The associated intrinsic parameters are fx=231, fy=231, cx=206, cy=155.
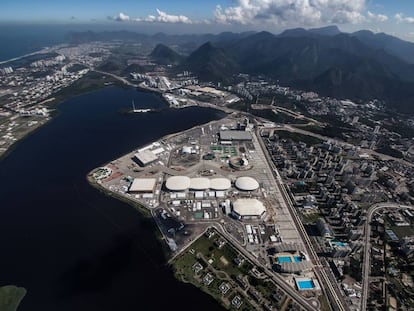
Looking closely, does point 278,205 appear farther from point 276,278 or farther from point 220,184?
point 276,278

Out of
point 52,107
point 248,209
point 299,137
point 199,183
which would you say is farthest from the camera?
point 52,107

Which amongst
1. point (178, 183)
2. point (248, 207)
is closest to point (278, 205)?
point (248, 207)

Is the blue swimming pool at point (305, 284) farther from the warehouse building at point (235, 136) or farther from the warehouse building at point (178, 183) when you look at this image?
the warehouse building at point (235, 136)

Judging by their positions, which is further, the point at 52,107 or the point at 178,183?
the point at 52,107

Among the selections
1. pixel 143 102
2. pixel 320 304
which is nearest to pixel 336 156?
pixel 320 304

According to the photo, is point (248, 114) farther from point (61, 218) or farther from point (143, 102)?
point (61, 218)

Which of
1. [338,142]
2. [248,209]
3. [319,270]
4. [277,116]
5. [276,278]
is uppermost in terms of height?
[277,116]

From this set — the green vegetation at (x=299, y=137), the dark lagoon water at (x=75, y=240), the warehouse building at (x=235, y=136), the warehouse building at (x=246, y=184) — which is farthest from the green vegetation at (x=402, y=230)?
the warehouse building at (x=235, y=136)
